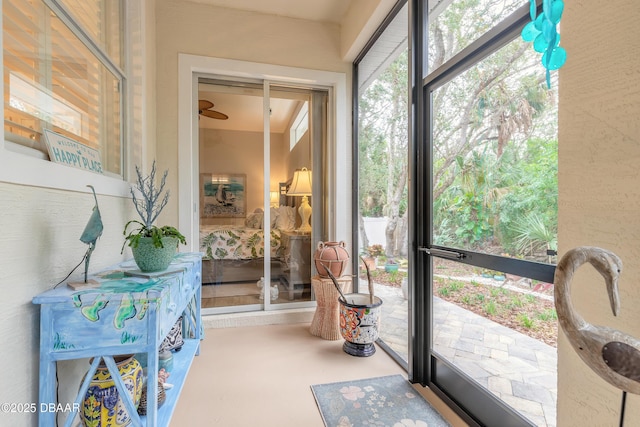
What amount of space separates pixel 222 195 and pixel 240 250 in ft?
1.91

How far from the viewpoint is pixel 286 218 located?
307 cm

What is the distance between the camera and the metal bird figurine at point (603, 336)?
0.54 metres

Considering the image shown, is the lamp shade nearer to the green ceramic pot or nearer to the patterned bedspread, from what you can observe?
the patterned bedspread

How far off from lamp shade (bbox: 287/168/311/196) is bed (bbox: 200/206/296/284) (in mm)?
223

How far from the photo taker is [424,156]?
1822 mm

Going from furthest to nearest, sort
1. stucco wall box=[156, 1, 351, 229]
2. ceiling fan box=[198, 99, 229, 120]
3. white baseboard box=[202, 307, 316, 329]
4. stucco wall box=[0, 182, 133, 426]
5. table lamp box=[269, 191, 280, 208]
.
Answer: table lamp box=[269, 191, 280, 208] → ceiling fan box=[198, 99, 229, 120] → white baseboard box=[202, 307, 316, 329] → stucco wall box=[156, 1, 351, 229] → stucco wall box=[0, 182, 133, 426]

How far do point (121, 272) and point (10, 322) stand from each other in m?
0.50

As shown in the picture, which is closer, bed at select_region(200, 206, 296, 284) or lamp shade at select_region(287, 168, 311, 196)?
bed at select_region(200, 206, 296, 284)

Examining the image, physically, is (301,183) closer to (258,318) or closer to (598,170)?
(258,318)

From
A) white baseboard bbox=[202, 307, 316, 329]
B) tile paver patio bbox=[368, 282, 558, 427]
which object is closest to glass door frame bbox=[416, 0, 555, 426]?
tile paver patio bbox=[368, 282, 558, 427]

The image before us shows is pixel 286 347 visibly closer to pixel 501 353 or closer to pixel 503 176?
pixel 501 353

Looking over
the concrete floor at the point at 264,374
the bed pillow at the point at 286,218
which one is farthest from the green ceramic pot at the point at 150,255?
the bed pillow at the point at 286,218

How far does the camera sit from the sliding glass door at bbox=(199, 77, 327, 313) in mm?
2869

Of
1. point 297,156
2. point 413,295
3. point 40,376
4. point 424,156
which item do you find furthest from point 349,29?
point 40,376
